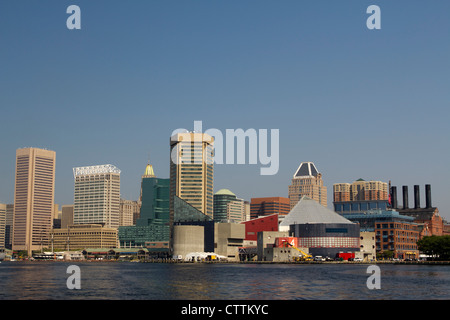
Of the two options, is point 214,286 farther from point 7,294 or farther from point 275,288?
point 7,294

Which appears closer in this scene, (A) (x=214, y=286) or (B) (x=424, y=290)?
(B) (x=424, y=290)

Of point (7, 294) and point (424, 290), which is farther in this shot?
point (424, 290)

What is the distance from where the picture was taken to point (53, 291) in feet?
281
